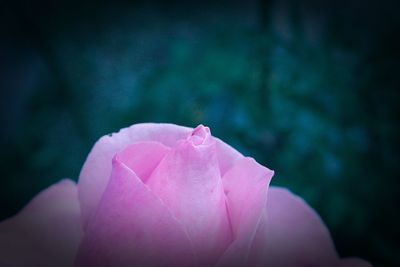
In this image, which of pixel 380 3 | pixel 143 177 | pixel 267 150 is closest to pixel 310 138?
pixel 267 150

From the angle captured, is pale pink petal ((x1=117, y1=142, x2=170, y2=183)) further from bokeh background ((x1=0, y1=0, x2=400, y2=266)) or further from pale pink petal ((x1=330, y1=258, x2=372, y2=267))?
bokeh background ((x1=0, y1=0, x2=400, y2=266))

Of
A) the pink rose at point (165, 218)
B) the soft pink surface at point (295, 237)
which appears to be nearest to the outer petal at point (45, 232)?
the pink rose at point (165, 218)

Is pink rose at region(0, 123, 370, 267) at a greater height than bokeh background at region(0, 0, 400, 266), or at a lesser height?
lesser

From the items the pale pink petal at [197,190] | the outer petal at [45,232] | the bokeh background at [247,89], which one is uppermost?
the bokeh background at [247,89]

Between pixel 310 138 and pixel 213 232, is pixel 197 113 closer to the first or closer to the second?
pixel 310 138

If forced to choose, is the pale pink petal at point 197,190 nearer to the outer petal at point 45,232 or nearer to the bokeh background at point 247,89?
the outer petal at point 45,232

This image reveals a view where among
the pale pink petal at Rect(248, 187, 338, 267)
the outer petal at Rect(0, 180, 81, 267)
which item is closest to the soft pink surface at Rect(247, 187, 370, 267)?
the pale pink petal at Rect(248, 187, 338, 267)

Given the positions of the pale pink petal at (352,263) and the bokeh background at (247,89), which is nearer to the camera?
the pale pink petal at (352,263)
